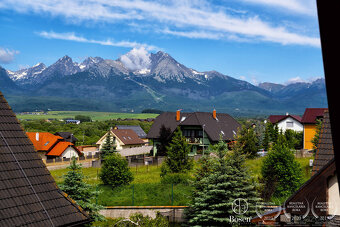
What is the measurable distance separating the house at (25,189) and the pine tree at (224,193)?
7.25 m

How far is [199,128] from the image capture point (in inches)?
1991

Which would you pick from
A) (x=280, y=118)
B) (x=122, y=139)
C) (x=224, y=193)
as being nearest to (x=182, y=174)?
(x=224, y=193)

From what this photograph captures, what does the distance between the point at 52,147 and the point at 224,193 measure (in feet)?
158

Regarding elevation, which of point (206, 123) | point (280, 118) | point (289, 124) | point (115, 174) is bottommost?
point (115, 174)

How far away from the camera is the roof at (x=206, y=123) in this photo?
166 ft

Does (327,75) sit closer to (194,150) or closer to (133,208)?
(133,208)

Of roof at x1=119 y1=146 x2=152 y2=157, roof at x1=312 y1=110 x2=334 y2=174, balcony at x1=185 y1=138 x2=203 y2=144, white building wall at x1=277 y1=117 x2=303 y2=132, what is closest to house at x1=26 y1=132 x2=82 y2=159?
roof at x1=119 y1=146 x2=152 y2=157

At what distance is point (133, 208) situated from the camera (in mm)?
22422

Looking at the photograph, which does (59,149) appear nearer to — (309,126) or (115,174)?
(115,174)

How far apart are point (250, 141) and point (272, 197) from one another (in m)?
18.0

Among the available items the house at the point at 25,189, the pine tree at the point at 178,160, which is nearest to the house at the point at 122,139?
the pine tree at the point at 178,160

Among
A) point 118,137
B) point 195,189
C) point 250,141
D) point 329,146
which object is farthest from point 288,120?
point 329,146

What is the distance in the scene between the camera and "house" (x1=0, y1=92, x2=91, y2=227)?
762 centimetres

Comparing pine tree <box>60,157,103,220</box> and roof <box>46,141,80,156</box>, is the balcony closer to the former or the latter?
roof <box>46,141,80,156</box>
